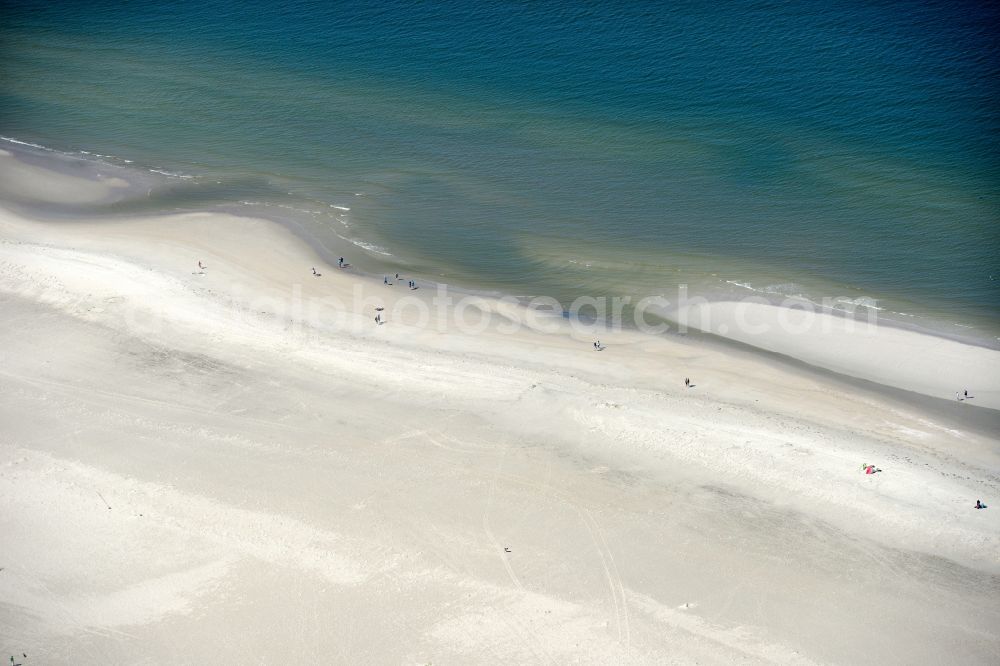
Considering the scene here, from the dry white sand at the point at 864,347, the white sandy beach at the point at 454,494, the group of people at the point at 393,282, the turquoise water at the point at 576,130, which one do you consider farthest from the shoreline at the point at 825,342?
the turquoise water at the point at 576,130

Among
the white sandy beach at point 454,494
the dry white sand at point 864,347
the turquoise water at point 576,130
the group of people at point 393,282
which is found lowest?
the white sandy beach at point 454,494

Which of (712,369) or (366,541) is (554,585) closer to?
(366,541)

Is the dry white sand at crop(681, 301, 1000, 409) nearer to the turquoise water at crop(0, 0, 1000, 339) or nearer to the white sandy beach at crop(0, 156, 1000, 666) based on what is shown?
the white sandy beach at crop(0, 156, 1000, 666)

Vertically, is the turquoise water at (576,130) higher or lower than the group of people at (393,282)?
higher

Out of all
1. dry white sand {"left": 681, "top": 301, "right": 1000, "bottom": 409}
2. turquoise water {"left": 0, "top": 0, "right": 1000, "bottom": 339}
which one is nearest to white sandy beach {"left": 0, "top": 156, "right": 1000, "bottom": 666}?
dry white sand {"left": 681, "top": 301, "right": 1000, "bottom": 409}

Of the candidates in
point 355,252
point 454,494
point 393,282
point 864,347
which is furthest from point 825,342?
point 355,252

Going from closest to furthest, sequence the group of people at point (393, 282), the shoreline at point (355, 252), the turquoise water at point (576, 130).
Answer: the shoreline at point (355, 252), the group of people at point (393, 282), the turquoise water at point (576, 130)

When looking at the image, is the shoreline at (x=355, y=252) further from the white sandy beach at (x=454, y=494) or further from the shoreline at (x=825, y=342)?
the white sandy beach at (x=454, y=494)

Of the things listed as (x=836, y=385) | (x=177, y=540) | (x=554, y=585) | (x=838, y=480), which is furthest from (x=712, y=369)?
(x=177, y=540)

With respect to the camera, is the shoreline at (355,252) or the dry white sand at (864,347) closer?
the dry white sand at (864,347)
